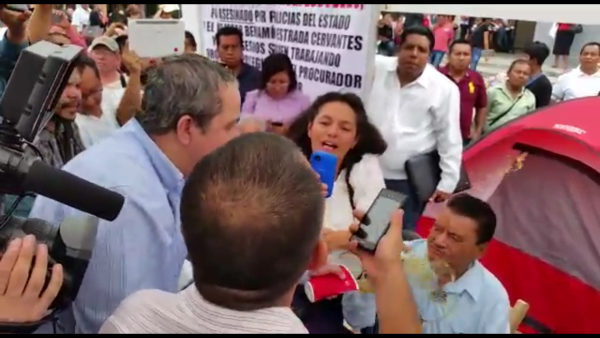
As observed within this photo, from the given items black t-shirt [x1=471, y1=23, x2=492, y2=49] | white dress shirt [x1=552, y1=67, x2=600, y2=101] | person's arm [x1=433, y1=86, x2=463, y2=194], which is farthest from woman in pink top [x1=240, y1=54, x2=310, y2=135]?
black t-shirt [x1=471, y1=23, x2=492, y2=49]

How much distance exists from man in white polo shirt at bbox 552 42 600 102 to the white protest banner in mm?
1221

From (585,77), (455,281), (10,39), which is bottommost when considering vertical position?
(455,281)

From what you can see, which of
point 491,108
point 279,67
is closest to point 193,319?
point 279,67

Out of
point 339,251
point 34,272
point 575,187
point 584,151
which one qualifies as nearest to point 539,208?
point 575,187

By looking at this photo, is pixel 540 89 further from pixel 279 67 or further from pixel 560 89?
pixel 279 67

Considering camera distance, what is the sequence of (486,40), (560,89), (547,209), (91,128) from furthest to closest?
1. (486,40)
2. (560,89)
3. (547,209)
4. (91,128)

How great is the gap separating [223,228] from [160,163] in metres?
0.53

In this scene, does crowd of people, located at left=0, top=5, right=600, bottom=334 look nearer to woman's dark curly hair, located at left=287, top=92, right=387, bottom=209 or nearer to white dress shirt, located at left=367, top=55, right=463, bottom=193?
woman's dark curly hair, located at left=287, top=92, right=387, bottom=209

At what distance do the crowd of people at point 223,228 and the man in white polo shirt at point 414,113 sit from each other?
587 millimetres

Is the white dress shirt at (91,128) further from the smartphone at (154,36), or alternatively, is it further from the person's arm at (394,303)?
the person's arm at (394,303)

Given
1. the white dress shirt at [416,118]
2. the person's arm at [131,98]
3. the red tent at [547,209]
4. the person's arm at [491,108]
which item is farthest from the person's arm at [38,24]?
the person's arm at [491,108]

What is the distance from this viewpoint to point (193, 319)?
789 mm

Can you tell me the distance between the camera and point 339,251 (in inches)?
78.7

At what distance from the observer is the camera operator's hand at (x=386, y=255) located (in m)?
1.32
